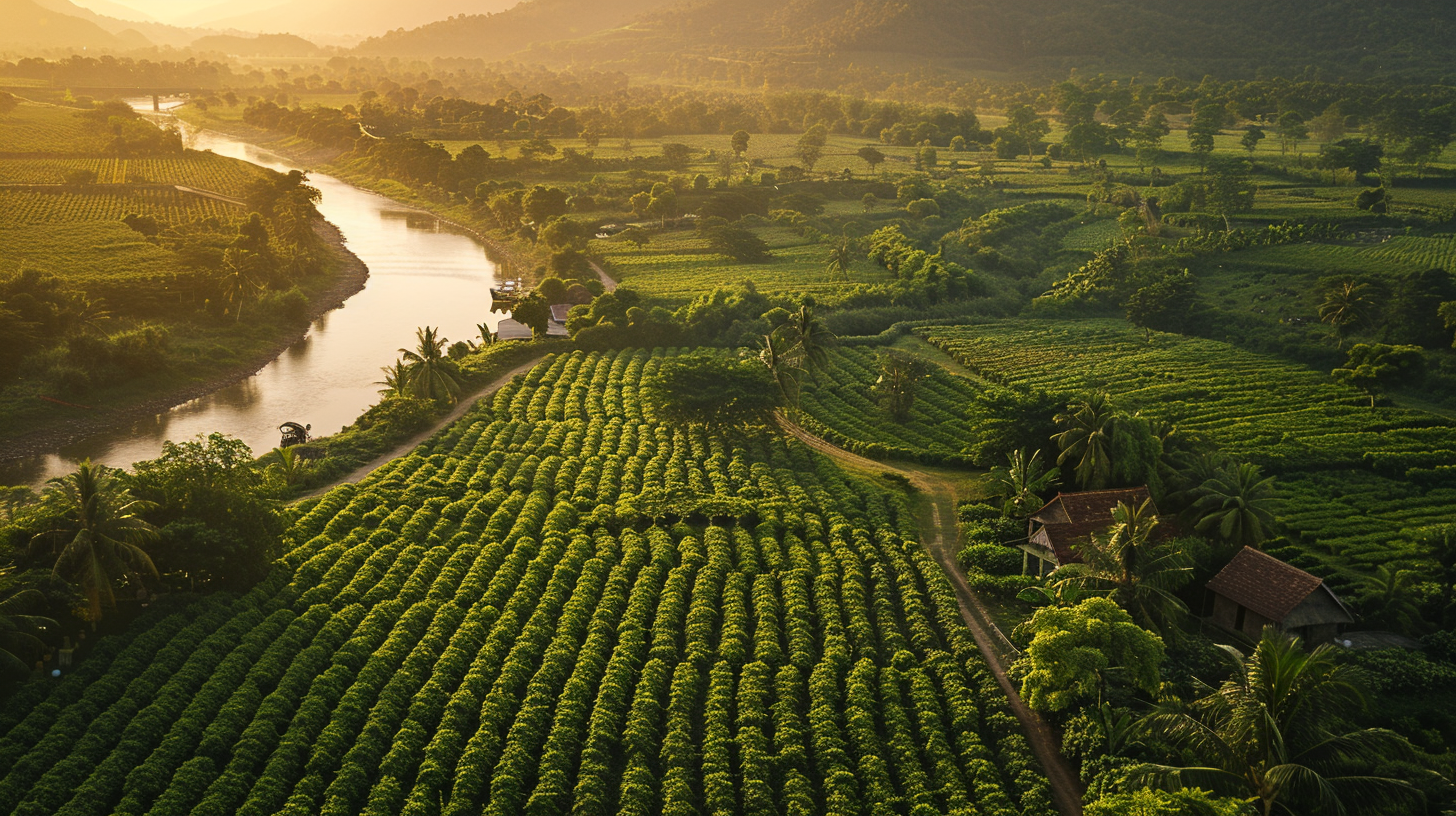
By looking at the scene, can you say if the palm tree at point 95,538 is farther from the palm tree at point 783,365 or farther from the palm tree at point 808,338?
the palm tree at point 808,338

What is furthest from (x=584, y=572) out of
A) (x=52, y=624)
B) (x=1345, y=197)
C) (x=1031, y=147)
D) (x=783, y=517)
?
(x=1031, y=147)

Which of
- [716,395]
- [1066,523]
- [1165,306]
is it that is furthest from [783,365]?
[1165,306]

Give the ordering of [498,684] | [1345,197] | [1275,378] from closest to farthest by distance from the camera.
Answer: [498,684], [1275,378], [1345,197]

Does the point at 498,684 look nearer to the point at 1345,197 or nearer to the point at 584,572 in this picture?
the point at 584,572

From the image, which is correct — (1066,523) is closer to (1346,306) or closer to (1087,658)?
(1087,658)

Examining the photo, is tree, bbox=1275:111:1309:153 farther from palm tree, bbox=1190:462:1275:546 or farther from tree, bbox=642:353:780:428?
palm tree, bbox=1190:462:1275:546

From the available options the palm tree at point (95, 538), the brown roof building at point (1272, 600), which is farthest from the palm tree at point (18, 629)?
the brown roof building at point (1272, 600)

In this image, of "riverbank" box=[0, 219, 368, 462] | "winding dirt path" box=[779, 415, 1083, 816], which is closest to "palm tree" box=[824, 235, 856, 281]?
"winding dirt path" box=[779, 415, 1083, 816]
